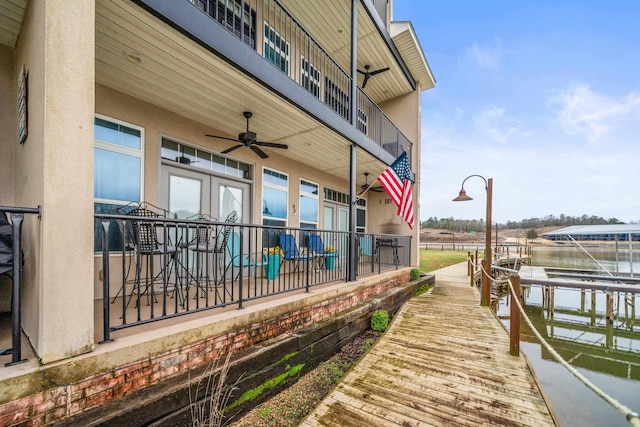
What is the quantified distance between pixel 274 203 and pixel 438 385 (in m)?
4.90

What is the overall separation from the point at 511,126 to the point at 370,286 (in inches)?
1754

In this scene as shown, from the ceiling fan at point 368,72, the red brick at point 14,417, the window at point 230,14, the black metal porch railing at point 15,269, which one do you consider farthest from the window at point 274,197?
the red brick at point 14,417

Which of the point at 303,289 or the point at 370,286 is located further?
the point at 370,286

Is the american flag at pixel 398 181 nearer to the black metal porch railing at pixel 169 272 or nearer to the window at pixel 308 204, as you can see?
the black metal porch railing at pixel 169 272

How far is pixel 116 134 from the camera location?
3.87 m

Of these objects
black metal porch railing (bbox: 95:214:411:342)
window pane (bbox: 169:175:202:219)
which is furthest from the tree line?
black metal porch railing (bbox: 95:214:411:342)

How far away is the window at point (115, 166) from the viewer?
12.1 ft

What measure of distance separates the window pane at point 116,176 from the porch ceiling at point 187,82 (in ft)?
3.29

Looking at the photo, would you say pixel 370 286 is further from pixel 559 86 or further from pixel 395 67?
pixel 559 86

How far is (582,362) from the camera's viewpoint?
19.3ft

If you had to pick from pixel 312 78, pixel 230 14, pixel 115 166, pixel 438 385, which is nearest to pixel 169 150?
pixel 115 166

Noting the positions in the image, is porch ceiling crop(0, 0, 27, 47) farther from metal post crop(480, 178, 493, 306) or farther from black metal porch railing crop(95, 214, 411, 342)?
metal post crop(480, 178, 493, 306)

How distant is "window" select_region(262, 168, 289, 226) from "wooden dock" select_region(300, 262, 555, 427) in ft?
11.9

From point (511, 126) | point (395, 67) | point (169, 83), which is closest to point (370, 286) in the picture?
point (169, 83)
